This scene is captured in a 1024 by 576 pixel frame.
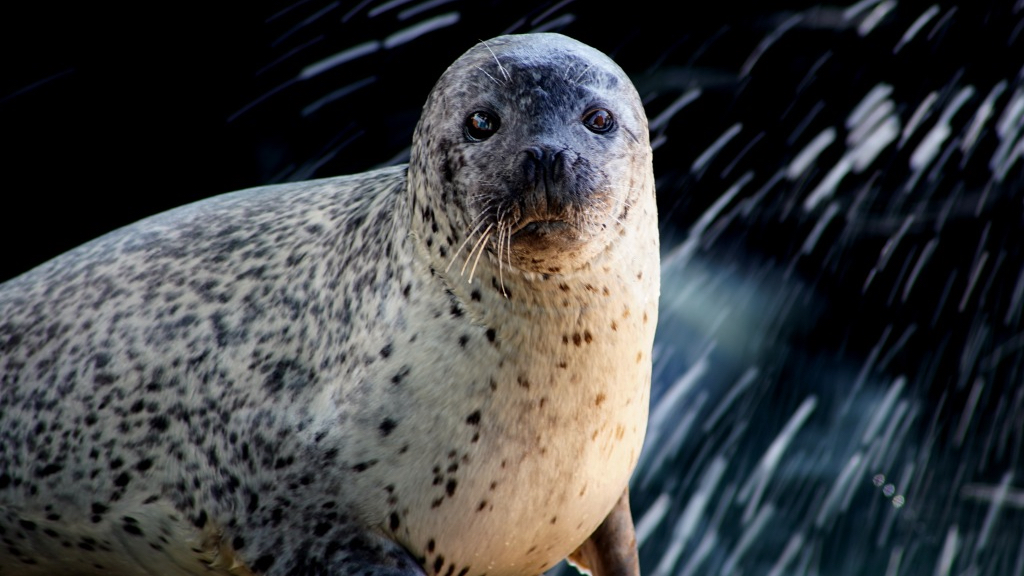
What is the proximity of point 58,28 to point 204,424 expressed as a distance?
2.33m

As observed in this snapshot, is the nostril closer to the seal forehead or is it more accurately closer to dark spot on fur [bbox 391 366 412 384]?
the seal forehead

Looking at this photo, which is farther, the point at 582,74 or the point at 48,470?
the point at 48,470

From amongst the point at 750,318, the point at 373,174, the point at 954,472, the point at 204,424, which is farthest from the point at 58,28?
the point at 954,472

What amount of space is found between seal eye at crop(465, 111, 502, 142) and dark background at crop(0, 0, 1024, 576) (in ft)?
8.26

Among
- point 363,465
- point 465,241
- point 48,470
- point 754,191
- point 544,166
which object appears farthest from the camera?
point 754,191

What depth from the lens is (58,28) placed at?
172 inches

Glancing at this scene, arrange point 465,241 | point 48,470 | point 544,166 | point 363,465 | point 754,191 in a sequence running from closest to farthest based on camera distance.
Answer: point 544,166 < point 465,241 < point 363,465 < point 48,470 < point 754,191

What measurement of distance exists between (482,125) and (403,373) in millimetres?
528

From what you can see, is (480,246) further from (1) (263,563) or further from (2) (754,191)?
(2) (754,191)

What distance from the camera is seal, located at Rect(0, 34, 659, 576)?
2.33 meters

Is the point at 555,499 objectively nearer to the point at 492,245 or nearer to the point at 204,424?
the point at 492,245

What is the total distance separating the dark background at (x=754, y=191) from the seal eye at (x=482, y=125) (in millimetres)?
2516

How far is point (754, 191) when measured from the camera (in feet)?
19.2

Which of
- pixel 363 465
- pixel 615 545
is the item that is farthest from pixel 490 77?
pixel 615 545
